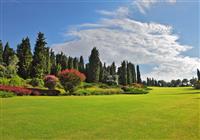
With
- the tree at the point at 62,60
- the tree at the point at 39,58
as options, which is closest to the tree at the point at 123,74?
the tree at the point at 62,60

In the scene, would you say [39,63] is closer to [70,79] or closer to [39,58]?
[39,58]

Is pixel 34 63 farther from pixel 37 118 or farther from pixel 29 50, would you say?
pixel 37 118

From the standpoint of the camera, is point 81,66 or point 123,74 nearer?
point 123,74

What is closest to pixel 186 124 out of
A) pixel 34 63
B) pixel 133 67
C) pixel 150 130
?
pixel 150 130

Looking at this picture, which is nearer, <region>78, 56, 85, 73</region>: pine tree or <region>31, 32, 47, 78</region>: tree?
<region>31, 32, 47, 78</region>: tree

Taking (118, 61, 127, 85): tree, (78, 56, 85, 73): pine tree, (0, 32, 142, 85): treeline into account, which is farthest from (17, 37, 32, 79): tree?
(118, 61, 127, 85): tree

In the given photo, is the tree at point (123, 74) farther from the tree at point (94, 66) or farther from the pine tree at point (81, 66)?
the tree at point (94, 66)

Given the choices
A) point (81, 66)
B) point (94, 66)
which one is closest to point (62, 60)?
point (81, 66)

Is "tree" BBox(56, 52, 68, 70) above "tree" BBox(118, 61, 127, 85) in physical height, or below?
above

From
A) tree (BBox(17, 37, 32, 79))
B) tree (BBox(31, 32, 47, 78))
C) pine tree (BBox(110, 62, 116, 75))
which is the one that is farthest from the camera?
pine tree (BBox(110, 62, 116, 75))

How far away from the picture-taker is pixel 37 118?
25.8ft

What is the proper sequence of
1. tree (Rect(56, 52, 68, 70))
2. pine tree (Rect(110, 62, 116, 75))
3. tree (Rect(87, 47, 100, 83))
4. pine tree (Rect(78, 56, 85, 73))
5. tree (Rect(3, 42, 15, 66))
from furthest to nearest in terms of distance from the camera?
pine tree (Rect(110, 62, 116, 75)), pine tree (Rect(78, 56, 85, 73)), tree (Rect(56, 52, 68, 70)), tree (Rect(87, 47, 100, 83)), tree (Rect(3, 42, 15, 66))

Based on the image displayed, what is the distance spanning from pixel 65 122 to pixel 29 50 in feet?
136

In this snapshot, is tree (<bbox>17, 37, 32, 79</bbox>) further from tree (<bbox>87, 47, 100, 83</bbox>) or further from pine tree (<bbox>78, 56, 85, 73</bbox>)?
pine tree (<bbox>78, 56, 85, 73</bbox>)
